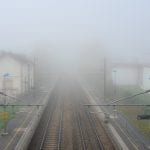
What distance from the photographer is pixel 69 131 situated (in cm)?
1895

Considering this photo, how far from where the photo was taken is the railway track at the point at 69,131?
625 inches

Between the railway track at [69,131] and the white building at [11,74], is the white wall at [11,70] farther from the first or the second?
the railway track at [69,131]

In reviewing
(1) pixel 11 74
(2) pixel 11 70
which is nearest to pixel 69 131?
(1) pixel 11 74

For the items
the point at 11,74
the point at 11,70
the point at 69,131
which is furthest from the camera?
the point at 11,70

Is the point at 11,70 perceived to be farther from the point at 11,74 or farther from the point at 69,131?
the point at 69,131

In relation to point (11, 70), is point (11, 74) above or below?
below

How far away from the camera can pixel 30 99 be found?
3036 cm

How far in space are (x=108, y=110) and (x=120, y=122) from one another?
427 cm

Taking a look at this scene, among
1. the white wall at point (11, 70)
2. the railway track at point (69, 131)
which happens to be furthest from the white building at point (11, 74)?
the railway track at point (69, 131)

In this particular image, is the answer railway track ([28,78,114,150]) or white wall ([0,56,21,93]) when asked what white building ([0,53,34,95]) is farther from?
railway track ([28,78,114,150])

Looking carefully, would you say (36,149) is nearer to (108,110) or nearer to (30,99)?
(108,110)

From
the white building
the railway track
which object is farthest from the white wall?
the railway track

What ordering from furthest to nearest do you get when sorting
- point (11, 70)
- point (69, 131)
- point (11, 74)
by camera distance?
point (11, 70), point (11, 74), point (69, 131)

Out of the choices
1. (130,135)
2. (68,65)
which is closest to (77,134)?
(130,135)
